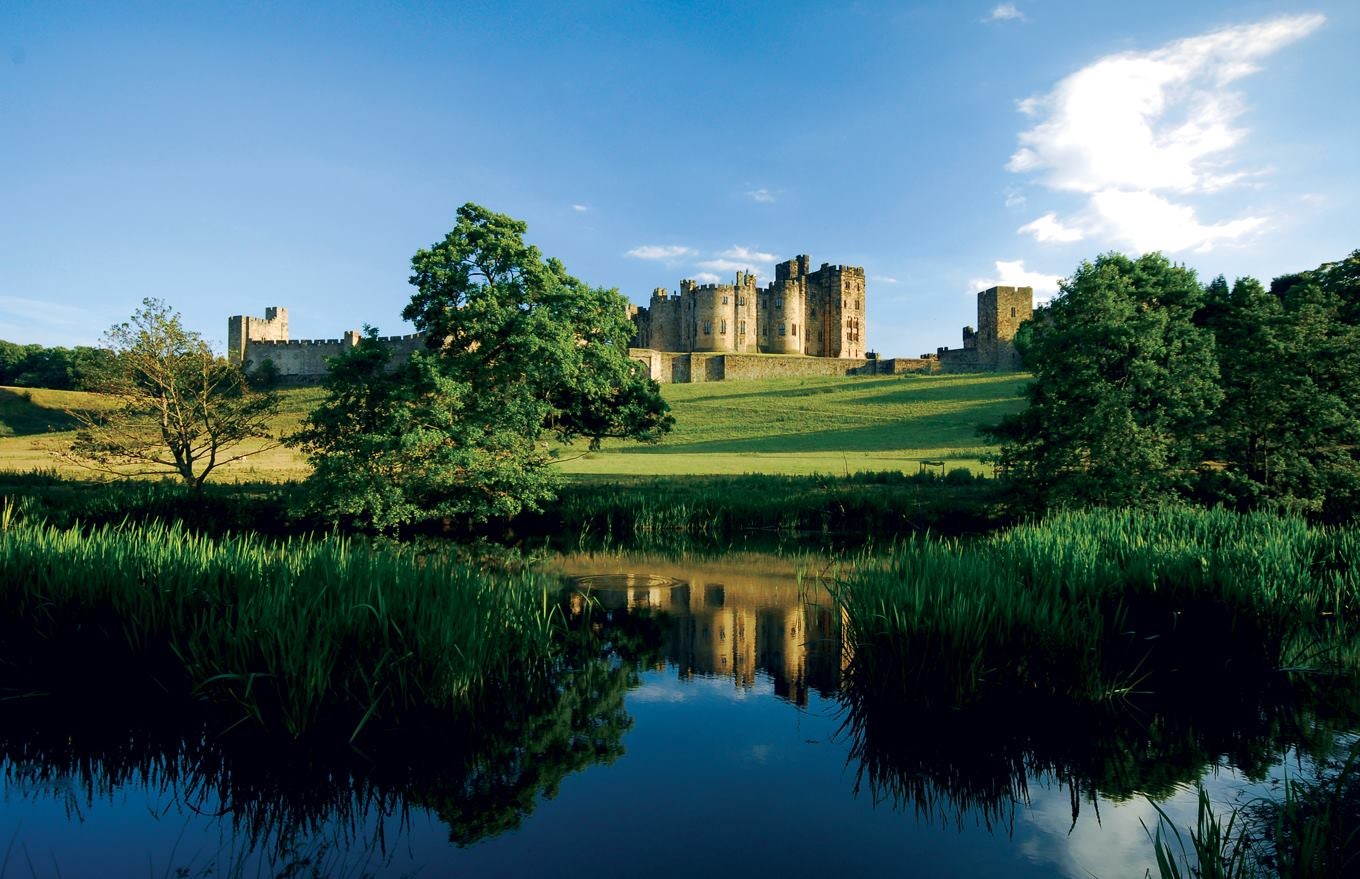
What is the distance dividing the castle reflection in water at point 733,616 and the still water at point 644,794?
3.40 ft

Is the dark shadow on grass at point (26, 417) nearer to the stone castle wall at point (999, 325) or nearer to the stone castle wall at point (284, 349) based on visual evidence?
the stone castle wall at point (284, 349)

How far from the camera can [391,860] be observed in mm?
5062

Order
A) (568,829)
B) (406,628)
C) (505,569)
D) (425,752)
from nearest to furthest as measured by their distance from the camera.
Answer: (568,829) < (425,752) < (406,628) < (505,569)

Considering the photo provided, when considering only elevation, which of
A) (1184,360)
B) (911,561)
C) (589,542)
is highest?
(1184,360)

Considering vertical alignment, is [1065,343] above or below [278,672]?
above

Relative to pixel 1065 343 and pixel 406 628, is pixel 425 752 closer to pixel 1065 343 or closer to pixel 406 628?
pixel 406 628

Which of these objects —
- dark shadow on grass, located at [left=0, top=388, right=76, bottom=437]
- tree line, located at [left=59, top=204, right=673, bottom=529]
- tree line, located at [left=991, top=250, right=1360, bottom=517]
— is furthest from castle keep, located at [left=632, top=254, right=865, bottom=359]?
tree line, located at [left=991, top=250, right=1360, bottom=517]

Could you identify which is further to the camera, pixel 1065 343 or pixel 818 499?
pixel 818 499

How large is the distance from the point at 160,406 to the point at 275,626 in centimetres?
1679

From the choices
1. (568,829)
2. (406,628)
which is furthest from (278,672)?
(568,829)

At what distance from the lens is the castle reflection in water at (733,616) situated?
9.20m

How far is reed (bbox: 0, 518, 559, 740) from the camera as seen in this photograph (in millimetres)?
6637

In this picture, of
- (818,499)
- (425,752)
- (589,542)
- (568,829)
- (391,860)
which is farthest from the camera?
(818,499)

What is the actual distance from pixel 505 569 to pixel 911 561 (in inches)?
301
